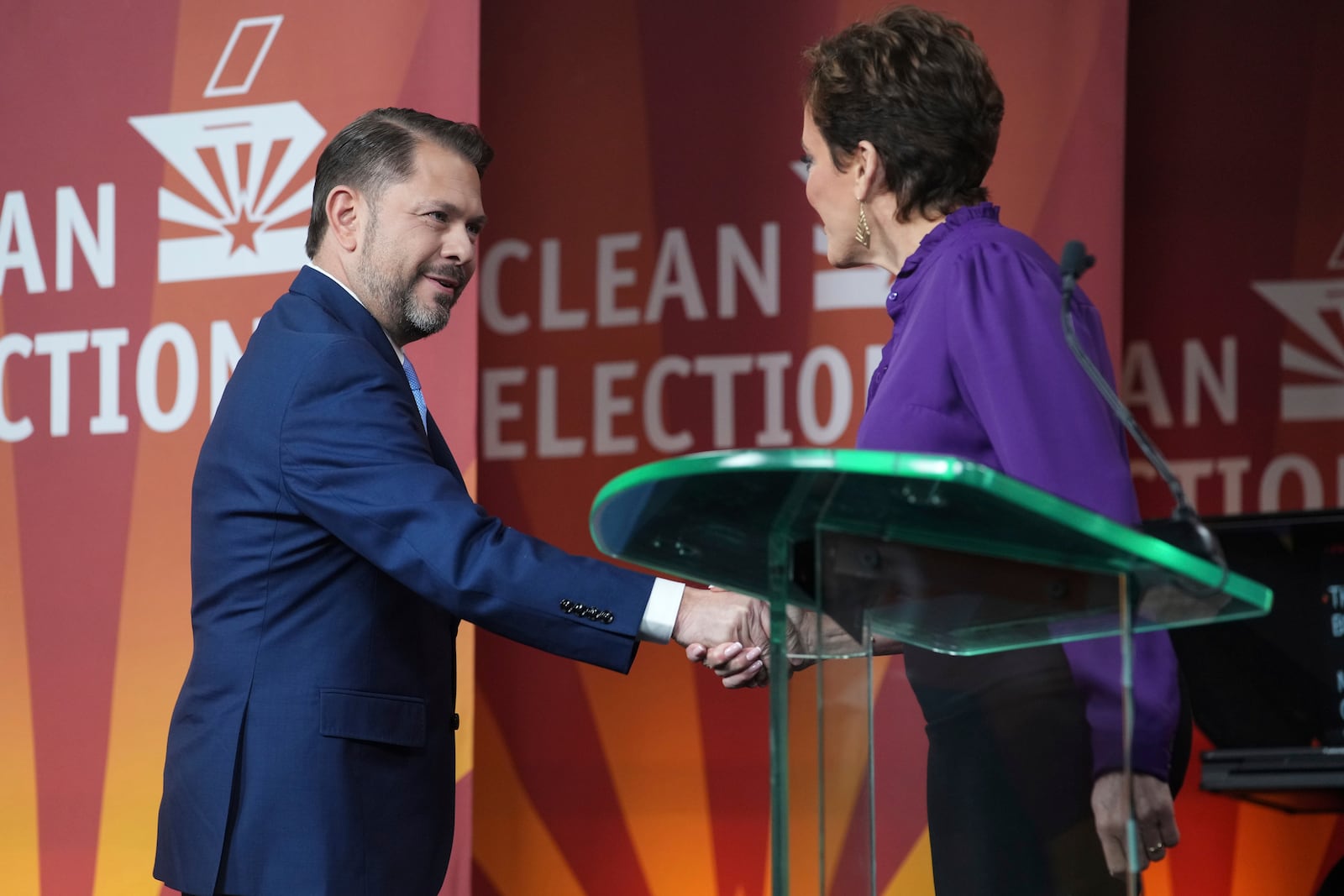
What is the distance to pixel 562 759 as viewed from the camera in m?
3.62

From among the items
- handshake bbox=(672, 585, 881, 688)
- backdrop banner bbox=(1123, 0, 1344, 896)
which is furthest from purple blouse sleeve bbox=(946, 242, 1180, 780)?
backdrop banner bbox=(1123, 0, 1344, 896)

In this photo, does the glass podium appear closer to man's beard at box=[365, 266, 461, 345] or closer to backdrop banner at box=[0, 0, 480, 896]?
man's beard at box=[365, 266, 461, 345]

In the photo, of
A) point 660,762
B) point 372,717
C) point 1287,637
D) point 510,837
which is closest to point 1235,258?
point 1287,637

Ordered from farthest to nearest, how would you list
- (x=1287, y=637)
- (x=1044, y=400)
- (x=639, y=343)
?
1. (x=639, y=343)
2. (x=1287, y=637)
3. (x=1044, y=400)

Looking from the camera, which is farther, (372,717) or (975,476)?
(372,717)

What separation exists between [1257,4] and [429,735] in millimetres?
2917

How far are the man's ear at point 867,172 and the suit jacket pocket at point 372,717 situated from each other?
2.64ft

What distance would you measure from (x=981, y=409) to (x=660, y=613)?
22.5 inches

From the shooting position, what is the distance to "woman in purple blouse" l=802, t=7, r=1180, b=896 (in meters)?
1.06

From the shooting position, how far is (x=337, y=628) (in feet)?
5.92

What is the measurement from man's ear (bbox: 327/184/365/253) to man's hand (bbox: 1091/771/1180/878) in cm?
145

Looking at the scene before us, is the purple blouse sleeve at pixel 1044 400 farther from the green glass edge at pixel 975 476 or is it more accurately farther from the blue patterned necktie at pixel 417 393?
the blue patterned necktie at pixel 417 393

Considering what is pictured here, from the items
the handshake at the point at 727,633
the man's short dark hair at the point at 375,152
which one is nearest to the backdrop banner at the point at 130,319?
the man's short dark hair at the point at 375,152

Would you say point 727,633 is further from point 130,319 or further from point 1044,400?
point 130,319
